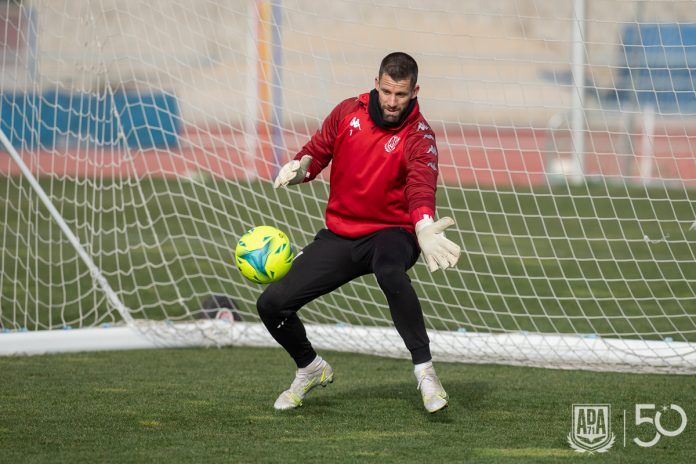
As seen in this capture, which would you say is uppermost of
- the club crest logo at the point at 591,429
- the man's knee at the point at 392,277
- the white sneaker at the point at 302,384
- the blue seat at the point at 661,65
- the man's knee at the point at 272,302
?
the man's knee at the point at 392,277

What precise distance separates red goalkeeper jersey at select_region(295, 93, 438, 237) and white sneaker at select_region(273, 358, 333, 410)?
0.67 m

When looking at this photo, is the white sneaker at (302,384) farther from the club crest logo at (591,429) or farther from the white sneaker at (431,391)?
the club crest logo at (591,429)

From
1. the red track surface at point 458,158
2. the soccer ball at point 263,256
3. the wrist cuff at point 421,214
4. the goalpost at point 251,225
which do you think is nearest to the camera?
the wrist cuff at point 421,214

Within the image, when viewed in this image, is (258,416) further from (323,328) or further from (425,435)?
(323,328)

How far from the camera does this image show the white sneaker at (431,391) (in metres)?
4.49

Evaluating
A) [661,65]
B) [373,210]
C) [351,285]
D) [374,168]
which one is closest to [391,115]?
[374,168]

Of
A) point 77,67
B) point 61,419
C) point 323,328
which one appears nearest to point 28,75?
point 77,67

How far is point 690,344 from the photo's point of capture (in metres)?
5.83

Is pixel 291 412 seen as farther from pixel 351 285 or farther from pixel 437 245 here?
pixel 351 285

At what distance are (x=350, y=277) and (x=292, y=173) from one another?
531mm

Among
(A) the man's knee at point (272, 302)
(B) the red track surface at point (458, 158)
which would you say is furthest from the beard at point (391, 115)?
(B) the red track surface at point (458, 158)

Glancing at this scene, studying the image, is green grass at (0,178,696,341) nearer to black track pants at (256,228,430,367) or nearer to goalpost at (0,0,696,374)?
goalpost at (0,0,696,374)

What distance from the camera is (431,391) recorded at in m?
4.52

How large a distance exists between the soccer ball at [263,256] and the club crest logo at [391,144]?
2.07 feet
